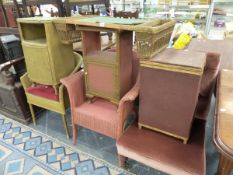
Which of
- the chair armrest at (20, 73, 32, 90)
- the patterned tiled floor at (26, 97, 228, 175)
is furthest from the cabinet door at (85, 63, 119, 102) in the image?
the chair armrest at (20, 73, 32, 90)

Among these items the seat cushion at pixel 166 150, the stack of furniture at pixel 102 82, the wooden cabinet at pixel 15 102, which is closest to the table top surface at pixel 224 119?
the seat cushion at pixel 166 150

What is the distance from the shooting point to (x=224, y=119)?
2.70ft

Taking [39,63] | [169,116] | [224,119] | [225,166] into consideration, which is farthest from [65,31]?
[225,166]

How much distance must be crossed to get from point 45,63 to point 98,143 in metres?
0.88

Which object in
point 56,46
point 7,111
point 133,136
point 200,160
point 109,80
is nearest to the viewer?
point 200,160

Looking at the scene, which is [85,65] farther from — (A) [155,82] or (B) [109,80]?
(A) [155,82]

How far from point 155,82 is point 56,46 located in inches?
36.6

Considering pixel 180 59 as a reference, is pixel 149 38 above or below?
above

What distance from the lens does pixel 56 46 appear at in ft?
5.21

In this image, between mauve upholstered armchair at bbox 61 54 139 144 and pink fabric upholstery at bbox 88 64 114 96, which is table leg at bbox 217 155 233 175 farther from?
pink fabric upholstery at bbox 88 64 114 96

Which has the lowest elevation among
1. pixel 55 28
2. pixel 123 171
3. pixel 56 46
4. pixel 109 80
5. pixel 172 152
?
pixel 123 171

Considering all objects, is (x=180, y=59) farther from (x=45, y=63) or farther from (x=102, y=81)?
(x=45, y=63)

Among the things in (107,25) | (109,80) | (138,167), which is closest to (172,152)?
(138,167)

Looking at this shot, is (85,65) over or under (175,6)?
under
